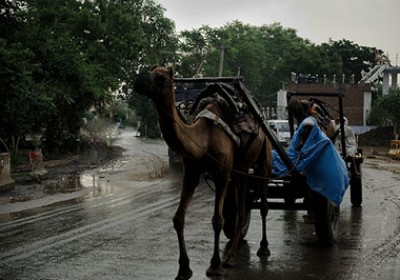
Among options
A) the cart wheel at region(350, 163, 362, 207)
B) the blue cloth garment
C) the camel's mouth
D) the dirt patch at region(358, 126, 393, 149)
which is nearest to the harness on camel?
the blue cloth garment

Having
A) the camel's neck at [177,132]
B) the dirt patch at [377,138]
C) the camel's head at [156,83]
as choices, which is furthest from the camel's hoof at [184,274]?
the dirt patch at [377,138]

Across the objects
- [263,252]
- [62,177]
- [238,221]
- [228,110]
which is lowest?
[62,177]

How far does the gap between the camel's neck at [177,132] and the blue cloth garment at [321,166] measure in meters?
2.53

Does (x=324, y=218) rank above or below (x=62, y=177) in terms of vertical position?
above

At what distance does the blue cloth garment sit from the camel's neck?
2.53 m

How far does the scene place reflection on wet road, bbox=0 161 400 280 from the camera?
7.50 metres

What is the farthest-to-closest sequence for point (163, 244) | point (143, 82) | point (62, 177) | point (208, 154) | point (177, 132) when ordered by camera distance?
point (62, 177), point (163, 244), point (208, 154), point (177, 132), point (143, 82)

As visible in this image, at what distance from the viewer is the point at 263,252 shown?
27.9 ft

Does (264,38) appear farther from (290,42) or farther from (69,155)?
(69,155)

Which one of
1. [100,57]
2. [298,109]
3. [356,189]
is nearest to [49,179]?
[356,189]

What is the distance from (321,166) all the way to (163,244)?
2673mm

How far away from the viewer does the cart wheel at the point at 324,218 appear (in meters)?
8.77

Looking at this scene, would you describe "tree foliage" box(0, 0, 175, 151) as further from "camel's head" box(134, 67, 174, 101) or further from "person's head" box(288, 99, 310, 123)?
Result: "camel's head" box(134, 67, 174, 101)

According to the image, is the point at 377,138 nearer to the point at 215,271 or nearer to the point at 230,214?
the point at 230,214
